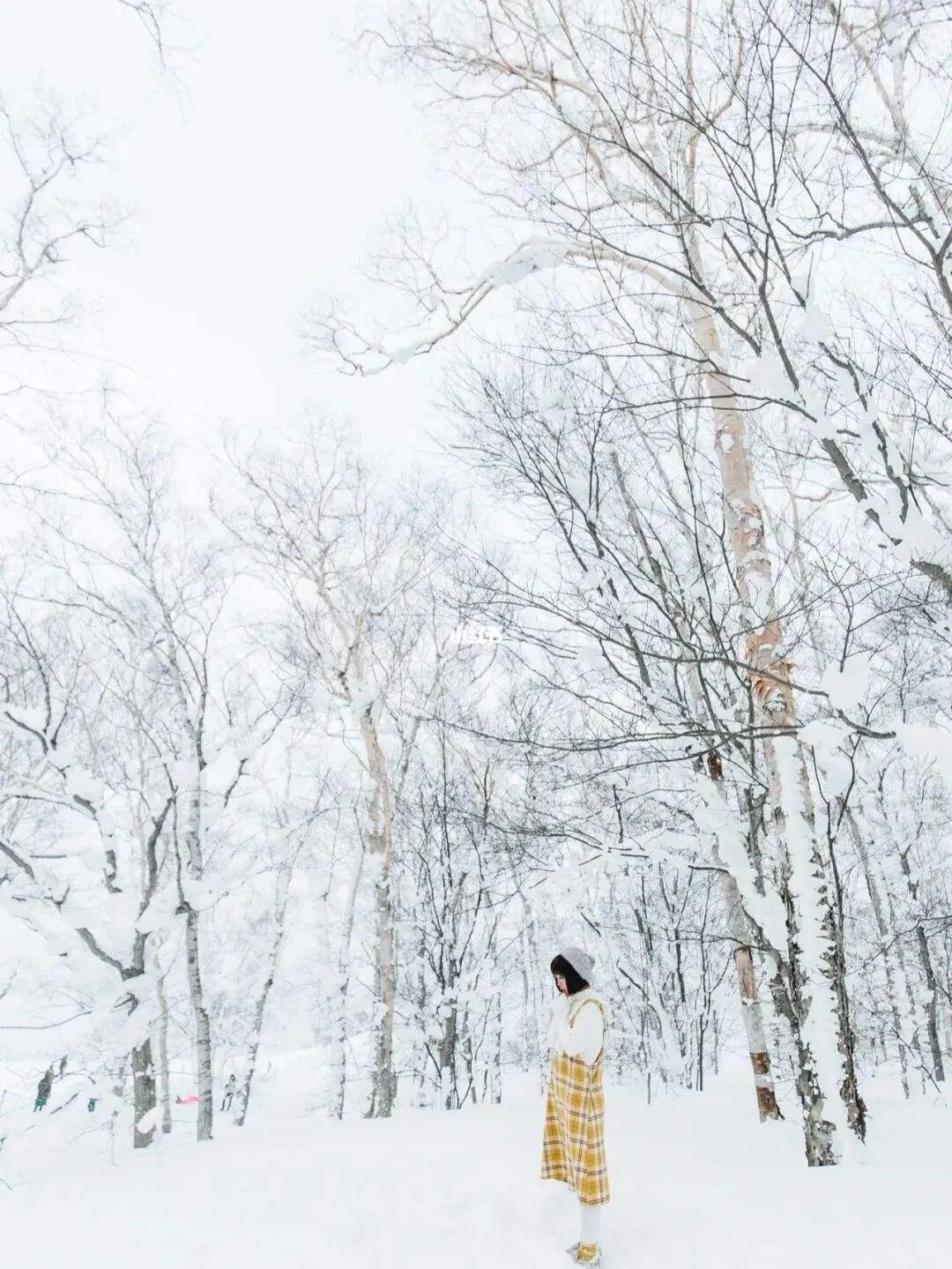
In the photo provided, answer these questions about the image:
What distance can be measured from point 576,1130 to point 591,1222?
31 centimetres

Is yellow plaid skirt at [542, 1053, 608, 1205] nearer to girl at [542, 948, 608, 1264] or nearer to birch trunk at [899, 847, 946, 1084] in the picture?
girl at [542, 948, 608, 1264]

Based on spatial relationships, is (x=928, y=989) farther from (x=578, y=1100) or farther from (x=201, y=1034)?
(x=578, y=1100)

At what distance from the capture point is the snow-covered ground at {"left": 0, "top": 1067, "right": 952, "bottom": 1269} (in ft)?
9.32

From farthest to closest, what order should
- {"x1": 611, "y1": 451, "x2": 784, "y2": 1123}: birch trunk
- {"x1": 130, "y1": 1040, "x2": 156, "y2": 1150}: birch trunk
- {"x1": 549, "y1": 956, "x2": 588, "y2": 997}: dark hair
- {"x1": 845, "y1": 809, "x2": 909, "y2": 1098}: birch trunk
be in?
{"x1": 845, "y1": 809, "x2": 909, "y2": 1098}: birch trunk < {"x1": 130, "y1": 1040, "x2": 156, "y2": 1150}: birch trunk < {"x1": 611, "y1": 451, "x2": 784, "y2": 1123}: birch trunk < {"x1": 549, "y1": 956, "x2": 588, "y2": 997}: dark hair

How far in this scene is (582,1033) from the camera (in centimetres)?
311

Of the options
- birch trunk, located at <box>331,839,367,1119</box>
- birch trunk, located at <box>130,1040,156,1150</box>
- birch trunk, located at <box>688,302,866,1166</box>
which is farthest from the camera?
birch trunk, located at <box>331,839,367,1119</box>

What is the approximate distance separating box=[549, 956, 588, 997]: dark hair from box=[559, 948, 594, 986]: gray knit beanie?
1 centimetres

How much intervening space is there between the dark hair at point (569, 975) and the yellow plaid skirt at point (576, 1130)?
0.28 meters

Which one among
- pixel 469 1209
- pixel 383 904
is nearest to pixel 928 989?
pixel 383 904

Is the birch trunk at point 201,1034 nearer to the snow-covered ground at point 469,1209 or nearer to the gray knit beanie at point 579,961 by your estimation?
the snow-covered ground at point 469,1209

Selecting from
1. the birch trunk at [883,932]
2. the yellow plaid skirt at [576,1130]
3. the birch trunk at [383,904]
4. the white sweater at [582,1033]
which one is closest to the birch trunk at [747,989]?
the white sweater at [582,1033]

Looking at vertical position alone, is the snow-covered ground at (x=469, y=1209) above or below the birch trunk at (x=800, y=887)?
below

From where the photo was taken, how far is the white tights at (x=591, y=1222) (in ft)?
9.36

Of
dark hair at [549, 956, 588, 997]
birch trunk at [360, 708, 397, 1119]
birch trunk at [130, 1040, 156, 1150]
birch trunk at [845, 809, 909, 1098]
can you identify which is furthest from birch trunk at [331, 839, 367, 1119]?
dark hair at [549, 956, 588, 997]
